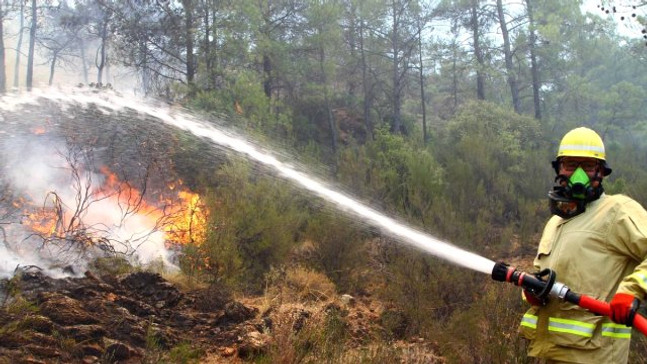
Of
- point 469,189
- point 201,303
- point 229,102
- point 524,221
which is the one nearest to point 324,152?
point 229,102

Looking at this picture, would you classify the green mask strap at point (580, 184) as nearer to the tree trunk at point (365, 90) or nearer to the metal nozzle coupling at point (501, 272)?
the metal nozzle coupling at point (501, 272)

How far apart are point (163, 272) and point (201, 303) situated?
62.4 inches

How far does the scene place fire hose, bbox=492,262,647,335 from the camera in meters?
2.44

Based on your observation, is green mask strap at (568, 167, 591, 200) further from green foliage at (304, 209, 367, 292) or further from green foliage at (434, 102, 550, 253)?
green foliage at (304, 209, 367, 292)

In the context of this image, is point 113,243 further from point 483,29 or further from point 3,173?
point 483,29

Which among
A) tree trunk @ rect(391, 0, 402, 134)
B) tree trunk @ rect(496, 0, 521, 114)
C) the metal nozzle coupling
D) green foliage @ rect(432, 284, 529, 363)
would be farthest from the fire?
tree trunk @ rect(496, 0, 521, 114)

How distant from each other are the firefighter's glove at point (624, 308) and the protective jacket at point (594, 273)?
170mm

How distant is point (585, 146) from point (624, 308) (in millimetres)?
1031

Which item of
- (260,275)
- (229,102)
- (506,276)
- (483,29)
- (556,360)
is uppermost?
(483,29)

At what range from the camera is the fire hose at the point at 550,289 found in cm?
244

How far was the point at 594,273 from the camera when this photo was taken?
8.79 ft

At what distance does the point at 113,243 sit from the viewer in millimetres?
8297

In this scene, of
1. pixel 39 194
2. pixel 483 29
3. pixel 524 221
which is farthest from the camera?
pixel 483 29

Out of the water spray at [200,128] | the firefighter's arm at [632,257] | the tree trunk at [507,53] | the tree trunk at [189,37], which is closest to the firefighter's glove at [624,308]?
the firefighter's arm at [632,257]
